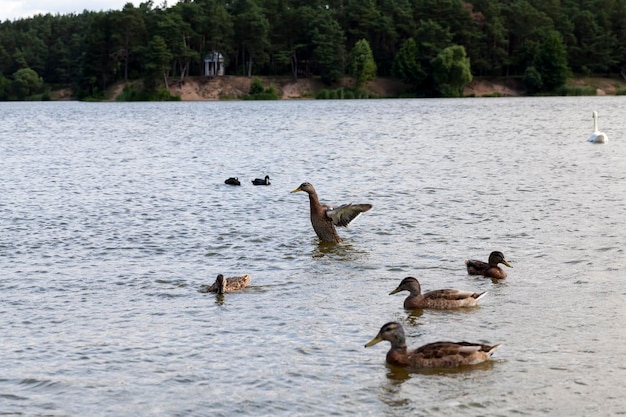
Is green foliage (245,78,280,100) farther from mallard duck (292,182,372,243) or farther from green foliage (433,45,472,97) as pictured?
mallard duck (292,182,372,243)

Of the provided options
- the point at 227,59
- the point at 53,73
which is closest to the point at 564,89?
the point at 227,59

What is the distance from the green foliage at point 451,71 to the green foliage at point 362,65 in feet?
33.8

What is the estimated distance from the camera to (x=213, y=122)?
83.3 m

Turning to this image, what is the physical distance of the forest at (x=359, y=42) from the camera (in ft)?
479

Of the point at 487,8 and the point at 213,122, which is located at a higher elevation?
the point at 487,8

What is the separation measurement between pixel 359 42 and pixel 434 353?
140384 millimetres

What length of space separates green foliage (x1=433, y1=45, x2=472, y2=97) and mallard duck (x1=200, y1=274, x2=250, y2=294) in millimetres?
123701

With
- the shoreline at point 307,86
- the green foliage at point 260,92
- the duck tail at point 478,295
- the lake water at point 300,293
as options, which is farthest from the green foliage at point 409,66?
the duck tail at point 478,295

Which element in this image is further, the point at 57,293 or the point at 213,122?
the point at 213,122

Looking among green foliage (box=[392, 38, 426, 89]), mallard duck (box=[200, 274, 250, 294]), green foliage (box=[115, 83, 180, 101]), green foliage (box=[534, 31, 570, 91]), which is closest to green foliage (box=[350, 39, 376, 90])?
green foliage (box=[392, 38, 426, 89])

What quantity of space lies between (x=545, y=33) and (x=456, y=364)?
148498mm

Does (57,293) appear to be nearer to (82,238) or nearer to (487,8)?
(82,238)

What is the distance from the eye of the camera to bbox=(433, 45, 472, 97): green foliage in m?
136

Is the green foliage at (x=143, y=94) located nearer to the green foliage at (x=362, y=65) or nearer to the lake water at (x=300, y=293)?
the green foliage at (x=362, y=65)
